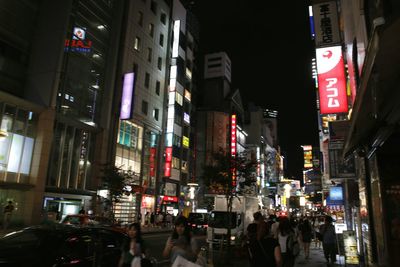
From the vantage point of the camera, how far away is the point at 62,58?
30.4 meters

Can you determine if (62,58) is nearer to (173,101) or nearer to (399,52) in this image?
(173,101)

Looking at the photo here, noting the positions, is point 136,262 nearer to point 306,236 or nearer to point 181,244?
point 181,244

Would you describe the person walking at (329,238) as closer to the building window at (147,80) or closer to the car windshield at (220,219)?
the car windshield at (220,219)

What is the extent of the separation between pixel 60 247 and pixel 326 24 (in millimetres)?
15759

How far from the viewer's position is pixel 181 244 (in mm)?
5816

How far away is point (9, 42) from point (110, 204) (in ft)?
49.8

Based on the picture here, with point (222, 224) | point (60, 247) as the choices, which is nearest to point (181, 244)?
point (60, 247)

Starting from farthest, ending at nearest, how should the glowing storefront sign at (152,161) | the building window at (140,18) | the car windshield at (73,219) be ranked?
the glowing storefront sign at (152,161) < the building window at (140,18) < the car windshield at (73,219)

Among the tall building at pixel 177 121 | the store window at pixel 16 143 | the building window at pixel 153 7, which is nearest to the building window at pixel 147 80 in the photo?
the tall building at pixel 177 121

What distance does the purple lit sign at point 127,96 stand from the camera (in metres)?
37.2

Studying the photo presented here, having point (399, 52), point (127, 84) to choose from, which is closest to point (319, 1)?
point (399, 52)

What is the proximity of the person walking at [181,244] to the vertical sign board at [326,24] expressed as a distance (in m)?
13.3

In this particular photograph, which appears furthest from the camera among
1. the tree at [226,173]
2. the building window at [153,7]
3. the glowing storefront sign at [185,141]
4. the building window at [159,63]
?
the glowing storefront sign at [185,141]

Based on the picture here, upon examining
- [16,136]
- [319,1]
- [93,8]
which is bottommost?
[16,136]
